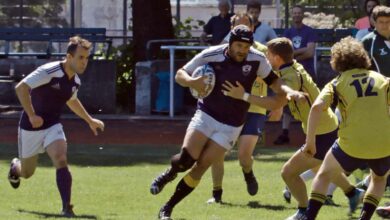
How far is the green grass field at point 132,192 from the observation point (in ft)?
34.4

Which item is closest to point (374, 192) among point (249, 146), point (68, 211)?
point (249, 146)

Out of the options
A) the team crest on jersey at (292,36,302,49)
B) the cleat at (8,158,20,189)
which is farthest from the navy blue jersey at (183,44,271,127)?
the team crest on jersey at (292,36,302,49)

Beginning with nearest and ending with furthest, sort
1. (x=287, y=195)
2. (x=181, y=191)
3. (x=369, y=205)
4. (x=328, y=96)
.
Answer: (x=328, y=96)
(x=369, y=205)
(x=181, y=191)
(x=287, y=195)

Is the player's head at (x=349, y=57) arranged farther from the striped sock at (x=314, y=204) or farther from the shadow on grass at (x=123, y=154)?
the shadow on grass at (x=123, y=154)

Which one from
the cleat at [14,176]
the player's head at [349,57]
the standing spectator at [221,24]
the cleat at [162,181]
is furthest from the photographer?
the standing spectator at [221,24]

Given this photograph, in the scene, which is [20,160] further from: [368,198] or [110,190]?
[368,198]

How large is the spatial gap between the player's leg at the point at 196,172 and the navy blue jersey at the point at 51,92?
1587 mm

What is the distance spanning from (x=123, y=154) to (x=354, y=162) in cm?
731

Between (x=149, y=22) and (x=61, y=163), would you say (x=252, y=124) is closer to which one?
(x=61, y=163)

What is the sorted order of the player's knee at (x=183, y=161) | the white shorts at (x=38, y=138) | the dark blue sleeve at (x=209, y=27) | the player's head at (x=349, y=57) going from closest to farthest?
1. the player's head at (x=349, y=57)
2. the player's knee at (x=183, y=161)
3. the white shorts at (x=38, y=138)
4. the dark blue sleeve at (x=209, y=27)

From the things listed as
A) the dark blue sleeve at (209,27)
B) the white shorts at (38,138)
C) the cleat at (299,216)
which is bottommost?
the cleat at (299,216)

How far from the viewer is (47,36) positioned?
23391 millimetres

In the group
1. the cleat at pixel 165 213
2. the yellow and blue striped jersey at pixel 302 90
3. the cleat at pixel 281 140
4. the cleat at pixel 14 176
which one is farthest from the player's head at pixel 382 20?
the cleat at pixel 281 140

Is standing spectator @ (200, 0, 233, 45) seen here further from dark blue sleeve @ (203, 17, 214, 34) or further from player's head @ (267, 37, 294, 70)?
player's head @ (267, 37, 294, 70)
